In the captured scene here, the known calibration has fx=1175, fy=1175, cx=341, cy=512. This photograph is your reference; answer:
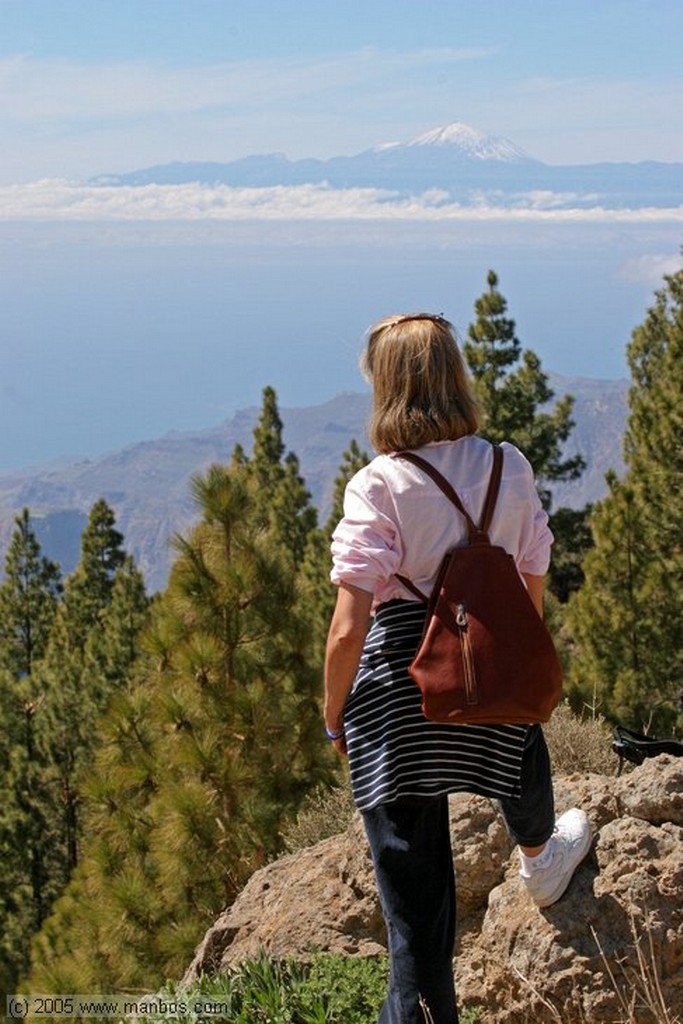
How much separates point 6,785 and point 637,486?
45.0 feet

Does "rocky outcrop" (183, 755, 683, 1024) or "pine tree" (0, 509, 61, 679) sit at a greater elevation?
"rocky outcrop" (183, 755, 683, 1024)

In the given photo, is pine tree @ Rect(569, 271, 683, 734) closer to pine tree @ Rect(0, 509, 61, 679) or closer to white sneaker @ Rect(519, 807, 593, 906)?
white sneaker @ Rect(519, 807, 593, 906)

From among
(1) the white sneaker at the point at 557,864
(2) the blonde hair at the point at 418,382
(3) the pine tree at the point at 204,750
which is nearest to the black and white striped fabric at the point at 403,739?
(2) the blonde hair at the point at 418,382

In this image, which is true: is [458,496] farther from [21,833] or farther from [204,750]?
[21,833]

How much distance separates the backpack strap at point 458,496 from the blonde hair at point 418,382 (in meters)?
0.05

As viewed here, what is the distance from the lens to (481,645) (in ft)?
10.2

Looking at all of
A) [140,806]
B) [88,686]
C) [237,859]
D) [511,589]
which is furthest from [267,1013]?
[88,686]

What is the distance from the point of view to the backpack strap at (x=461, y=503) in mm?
3178

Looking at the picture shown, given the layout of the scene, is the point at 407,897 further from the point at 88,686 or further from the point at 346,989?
the point at 88,686

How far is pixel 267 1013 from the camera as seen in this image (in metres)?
3.94

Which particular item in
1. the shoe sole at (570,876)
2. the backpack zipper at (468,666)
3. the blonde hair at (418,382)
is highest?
the blonde hair at (418,382)

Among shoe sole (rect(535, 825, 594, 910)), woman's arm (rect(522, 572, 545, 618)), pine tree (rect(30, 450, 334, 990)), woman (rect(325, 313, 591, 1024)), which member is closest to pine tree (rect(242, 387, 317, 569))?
pine tree (rect(30, 450, 334, 990))

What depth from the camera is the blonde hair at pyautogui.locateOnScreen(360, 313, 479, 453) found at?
125 inches

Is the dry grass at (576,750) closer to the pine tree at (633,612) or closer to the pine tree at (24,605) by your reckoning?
the pine tree at (633,612)
